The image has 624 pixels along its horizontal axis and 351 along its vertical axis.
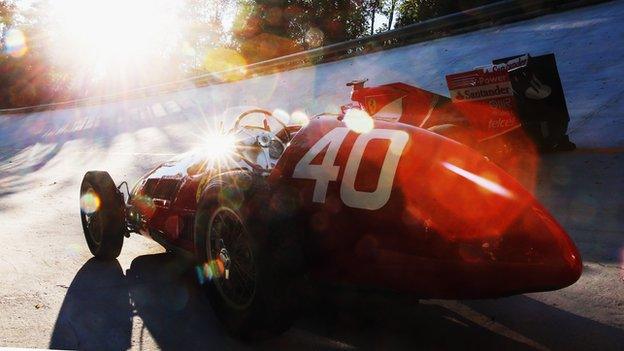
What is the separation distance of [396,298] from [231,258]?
912mm

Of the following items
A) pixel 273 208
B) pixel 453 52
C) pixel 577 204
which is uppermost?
pixel 453 52

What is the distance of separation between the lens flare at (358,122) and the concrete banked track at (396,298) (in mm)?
907

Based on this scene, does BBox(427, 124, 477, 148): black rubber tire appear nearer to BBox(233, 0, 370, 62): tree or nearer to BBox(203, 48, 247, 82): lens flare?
BBox(203, 48, 247, 82): lens flare

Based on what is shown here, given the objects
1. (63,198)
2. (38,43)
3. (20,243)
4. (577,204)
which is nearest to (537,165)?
(577,204)

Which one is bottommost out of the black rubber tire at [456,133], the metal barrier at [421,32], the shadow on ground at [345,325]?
the shadow on ground at [345,325]

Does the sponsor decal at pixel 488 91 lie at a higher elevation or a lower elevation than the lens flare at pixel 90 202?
higher

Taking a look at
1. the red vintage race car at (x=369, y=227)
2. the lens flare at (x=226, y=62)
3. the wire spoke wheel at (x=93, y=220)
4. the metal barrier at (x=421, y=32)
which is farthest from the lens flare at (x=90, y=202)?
the lens flare at (x=226, y=62)

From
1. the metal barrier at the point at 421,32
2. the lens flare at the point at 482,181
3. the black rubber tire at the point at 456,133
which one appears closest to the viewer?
the lens flare at the point at 482,181

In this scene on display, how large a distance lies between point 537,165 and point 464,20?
867cm

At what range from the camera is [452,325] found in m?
3.18

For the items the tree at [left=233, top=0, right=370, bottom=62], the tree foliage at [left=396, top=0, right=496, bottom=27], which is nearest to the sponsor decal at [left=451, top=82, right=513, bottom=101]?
the tree foliage at [left=396, top=0, right=496, bottom=27]

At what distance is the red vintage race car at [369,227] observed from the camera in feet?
8.42

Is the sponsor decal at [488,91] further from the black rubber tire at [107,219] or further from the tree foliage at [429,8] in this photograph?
the tree foliage at [429,8]

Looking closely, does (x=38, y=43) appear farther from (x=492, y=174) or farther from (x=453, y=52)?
(x=492, y=174)
